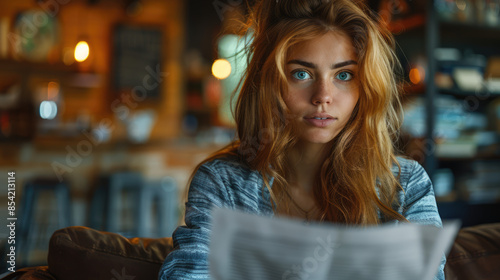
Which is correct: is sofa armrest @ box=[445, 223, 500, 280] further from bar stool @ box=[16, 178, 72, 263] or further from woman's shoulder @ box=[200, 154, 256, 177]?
bar stool @ box=[16, 178, 72, 263]

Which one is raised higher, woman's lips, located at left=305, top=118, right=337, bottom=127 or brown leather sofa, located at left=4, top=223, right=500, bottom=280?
woman's lips, located at left=305, top=118, right=337, bottom=127

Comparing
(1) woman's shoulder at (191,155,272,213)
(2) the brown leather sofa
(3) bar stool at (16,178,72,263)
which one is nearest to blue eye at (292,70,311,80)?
(1) woman's shoulder at (191,155,272,213)

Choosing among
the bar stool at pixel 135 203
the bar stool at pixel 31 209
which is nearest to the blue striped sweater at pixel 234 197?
the bar stool at pixel 31 209

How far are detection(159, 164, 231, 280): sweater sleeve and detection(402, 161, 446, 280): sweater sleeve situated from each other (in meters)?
0.42

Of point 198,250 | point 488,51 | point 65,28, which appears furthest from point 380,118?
point 65,28

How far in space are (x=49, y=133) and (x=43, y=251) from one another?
2.93 feet

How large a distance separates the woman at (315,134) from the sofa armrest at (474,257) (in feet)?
0.51

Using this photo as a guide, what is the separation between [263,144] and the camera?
1186 mm

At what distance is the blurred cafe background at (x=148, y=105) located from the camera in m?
3.18

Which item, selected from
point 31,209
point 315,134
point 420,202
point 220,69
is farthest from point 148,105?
point 420,202

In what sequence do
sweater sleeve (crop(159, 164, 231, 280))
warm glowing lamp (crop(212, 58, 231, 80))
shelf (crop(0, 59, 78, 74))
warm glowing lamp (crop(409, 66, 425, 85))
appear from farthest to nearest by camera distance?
1. warm glowing lamp (crop(212, 58, 231, 80))
2. shelf (crop(0, 59, 78, 74))
3. warm glowing lamp (crop(409, 66, 425, 85))
4. sweater sleeve (crop(159, 164, 231, 280))

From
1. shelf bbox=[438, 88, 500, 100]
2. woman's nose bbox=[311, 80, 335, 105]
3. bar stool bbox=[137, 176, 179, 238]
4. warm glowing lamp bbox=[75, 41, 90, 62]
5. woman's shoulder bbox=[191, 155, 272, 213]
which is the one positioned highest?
warm glowing lamp bbox=[75, 41, 90, 62]

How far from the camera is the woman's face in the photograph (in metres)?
1.08

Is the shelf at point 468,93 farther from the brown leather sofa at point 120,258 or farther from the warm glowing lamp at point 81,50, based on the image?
the warm glowing lamp at point 81,50
